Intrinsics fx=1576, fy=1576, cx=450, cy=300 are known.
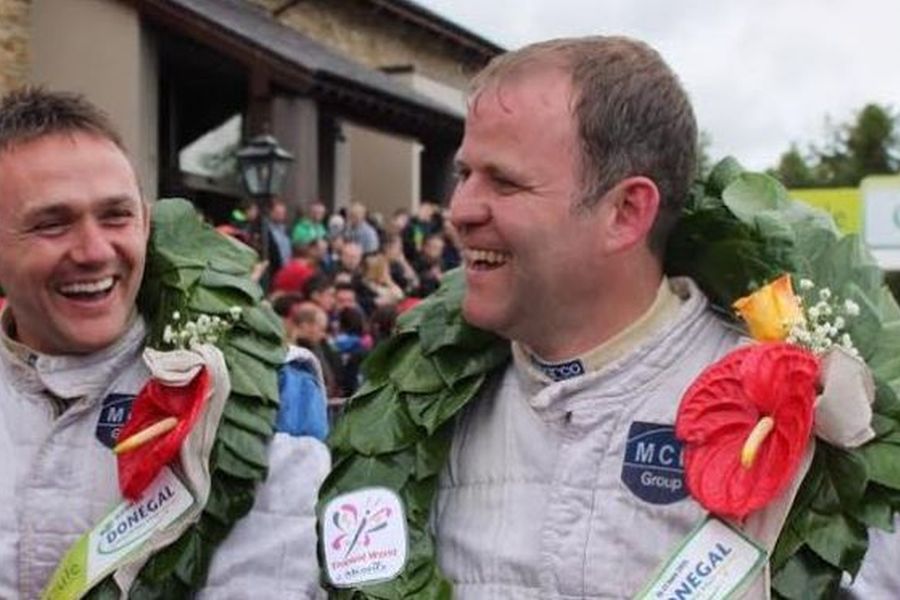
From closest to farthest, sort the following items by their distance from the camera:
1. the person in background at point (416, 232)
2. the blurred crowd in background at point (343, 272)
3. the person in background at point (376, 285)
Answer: the blurred crowd in background at point (343, 272)
the person in background at point (376, 285)
the person in background at point (416, 232)

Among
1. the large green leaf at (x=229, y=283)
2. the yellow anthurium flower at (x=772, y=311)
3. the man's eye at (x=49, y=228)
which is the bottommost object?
the large green leaf at (x=229, y=283)

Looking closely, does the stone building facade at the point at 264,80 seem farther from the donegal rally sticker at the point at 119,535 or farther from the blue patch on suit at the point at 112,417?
the donegal rally sticker at the point at 119,535

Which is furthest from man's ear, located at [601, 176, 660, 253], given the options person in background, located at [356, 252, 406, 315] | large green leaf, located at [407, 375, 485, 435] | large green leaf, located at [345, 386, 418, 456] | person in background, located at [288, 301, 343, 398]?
person in background, located at [356, 252, 406, 315]

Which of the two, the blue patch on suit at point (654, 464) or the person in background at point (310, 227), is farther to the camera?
the person in background at point (310, 227)

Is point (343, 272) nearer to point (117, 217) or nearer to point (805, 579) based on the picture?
point (117, 217)

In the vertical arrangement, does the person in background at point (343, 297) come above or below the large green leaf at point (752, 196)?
below

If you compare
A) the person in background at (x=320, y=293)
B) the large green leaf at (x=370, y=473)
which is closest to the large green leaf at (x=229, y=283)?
the large green leaf at (x=370, y=473)

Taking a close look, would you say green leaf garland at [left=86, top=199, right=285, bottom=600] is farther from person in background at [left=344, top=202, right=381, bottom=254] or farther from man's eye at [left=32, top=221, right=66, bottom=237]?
person in background at [left=344, top=202, right=381, bottom=254]

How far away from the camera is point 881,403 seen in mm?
2219

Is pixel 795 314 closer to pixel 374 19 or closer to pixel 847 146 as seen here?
pixel 374 19

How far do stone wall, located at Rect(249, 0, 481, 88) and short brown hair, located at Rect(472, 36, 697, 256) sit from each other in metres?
17.2

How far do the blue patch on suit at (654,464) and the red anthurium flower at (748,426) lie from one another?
6 centimetres

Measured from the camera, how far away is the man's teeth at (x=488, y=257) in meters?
2.26

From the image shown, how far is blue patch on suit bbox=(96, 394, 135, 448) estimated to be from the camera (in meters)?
2.74
